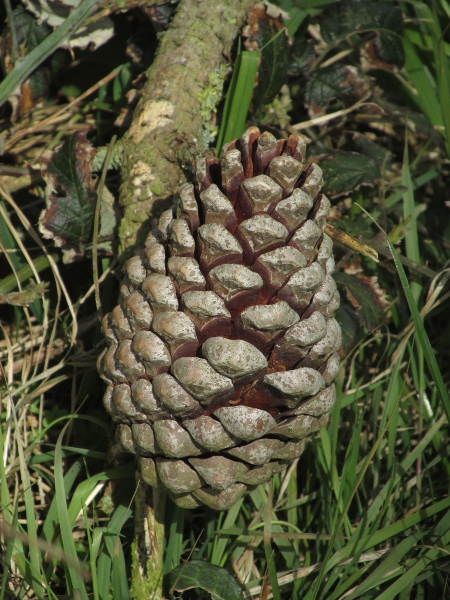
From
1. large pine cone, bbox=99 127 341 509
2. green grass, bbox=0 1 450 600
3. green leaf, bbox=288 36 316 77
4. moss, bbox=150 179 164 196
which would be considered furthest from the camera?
green leaf, bbox=288 36 316 77

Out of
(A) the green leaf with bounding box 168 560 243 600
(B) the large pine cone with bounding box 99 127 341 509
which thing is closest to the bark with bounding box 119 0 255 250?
(B) the large pine cone with bounding box 99 127 341 509

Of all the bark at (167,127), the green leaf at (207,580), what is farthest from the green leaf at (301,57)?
the green leaf at (207,580)

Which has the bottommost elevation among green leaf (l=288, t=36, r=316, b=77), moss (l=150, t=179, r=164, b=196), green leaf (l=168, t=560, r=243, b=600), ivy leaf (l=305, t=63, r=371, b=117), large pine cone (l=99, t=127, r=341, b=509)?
green leaf (l=168, t=560, r=243, b=600)

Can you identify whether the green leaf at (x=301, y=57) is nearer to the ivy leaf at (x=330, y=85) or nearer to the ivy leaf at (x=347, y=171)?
the ivy leaf at (x=330, y=85)

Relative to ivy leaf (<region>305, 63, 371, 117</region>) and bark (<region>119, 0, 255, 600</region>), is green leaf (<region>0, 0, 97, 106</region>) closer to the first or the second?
bark (<region>119, 0, 255, 600</region>)

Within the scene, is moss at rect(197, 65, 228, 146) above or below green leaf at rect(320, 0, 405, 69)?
below

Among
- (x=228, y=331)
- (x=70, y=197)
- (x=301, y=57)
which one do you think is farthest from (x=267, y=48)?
(x=228, y=331)

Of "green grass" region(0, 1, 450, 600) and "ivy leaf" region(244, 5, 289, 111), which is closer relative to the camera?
"green grass" region(0, 1, 450, 600)

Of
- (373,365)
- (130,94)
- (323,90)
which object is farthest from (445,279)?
(130,94)

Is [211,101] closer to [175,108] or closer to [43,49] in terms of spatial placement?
[175,108]
